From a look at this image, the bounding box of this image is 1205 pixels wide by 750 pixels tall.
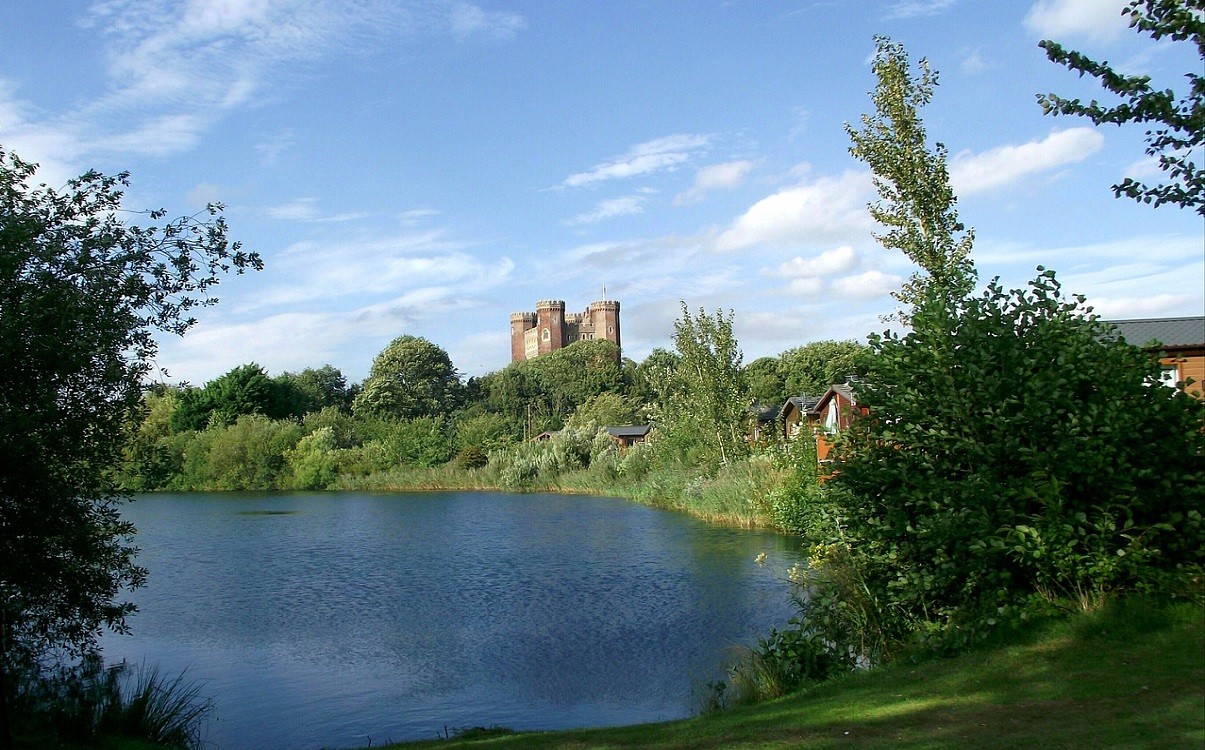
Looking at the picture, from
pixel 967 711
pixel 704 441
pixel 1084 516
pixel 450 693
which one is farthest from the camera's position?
pixel 704 441

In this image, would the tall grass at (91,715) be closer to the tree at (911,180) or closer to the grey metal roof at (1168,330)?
the tree at (911,180)

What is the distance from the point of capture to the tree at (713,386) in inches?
Result: 1575

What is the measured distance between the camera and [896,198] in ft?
53.9

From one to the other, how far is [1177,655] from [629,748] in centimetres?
433

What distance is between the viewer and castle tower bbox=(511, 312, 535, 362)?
Result: 147 m

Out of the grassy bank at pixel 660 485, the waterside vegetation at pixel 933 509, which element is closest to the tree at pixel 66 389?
the waterside vegetation at pixel 933 509

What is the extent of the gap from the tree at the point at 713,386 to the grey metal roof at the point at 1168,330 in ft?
53.1

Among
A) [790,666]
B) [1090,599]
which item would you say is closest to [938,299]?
[1090,599]

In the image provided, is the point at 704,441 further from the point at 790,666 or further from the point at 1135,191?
the point at 1135,191

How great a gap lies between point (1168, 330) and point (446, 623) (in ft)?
71.6

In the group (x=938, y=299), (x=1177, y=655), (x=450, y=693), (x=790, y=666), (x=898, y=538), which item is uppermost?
(x=938, y=299)

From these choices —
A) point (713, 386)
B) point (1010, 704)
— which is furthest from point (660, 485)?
point (1010, 704)

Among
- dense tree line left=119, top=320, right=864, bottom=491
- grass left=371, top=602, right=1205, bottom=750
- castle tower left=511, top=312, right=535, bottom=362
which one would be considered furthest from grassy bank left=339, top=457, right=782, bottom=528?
castle tower left=511, top=312, right=535, bottom=362

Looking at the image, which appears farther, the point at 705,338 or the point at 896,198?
the point at 705,338
